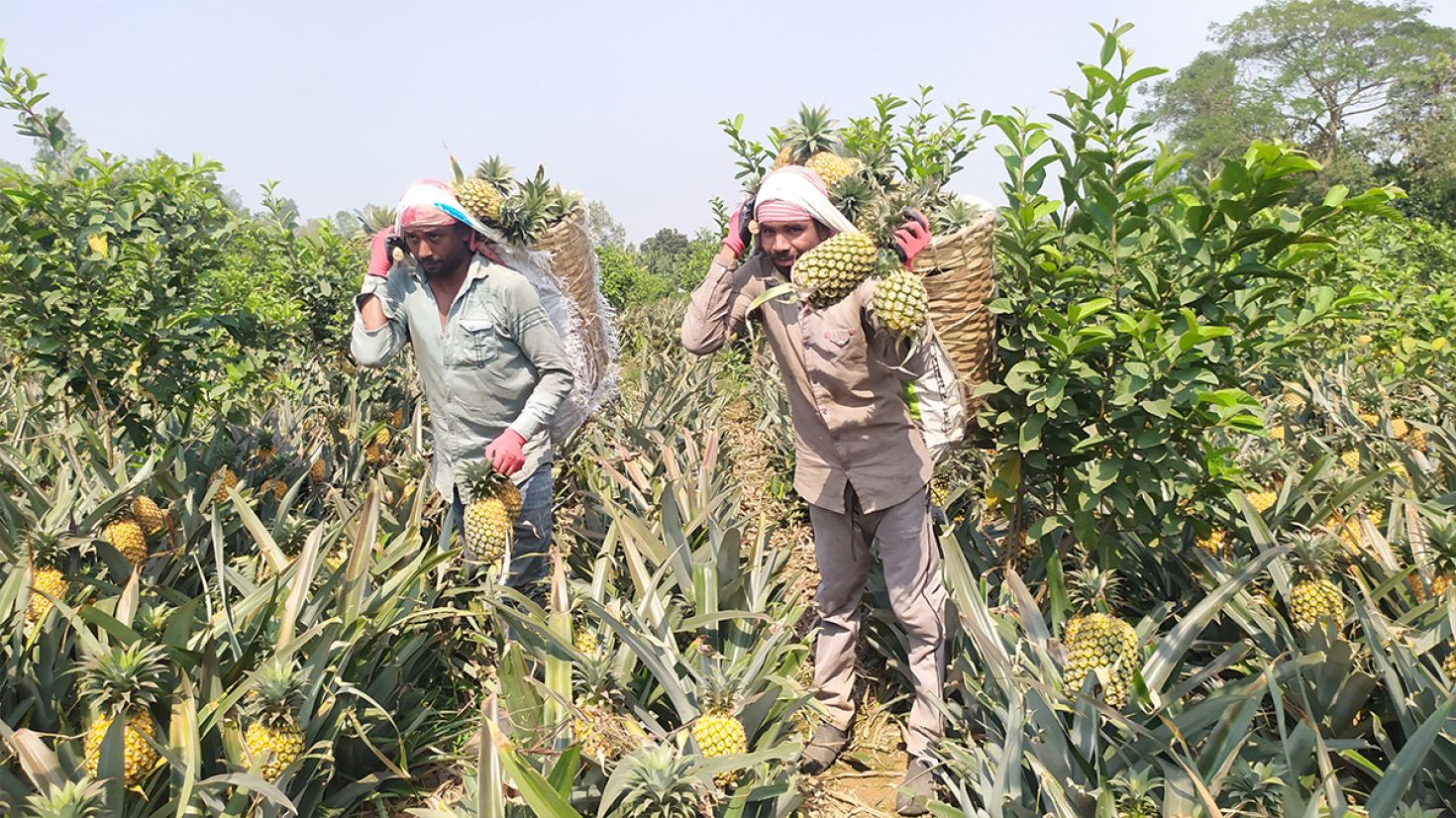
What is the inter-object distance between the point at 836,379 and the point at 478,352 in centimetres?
130

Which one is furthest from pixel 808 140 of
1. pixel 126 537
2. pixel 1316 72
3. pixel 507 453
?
pixel 1316 72

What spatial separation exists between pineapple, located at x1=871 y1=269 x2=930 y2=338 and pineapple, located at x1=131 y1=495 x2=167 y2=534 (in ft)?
9.02

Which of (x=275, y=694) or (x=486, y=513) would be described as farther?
(x=486, y=513)

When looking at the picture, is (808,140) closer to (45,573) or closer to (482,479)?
(482,479)

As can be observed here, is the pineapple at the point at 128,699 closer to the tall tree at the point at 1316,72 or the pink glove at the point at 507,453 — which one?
the pink glove at the point at 507,453

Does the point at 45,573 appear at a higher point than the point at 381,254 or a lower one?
lower

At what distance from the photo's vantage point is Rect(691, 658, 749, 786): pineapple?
90.0 inches

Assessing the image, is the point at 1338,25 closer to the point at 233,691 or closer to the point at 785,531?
the point at 785,531

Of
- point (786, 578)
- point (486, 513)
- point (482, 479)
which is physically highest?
point (482, 479)

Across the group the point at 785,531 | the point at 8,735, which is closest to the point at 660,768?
the point at 8,735

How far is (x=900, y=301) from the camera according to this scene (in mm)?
1999

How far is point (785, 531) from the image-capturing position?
5.19 meters

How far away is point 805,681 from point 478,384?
1727 millimetres

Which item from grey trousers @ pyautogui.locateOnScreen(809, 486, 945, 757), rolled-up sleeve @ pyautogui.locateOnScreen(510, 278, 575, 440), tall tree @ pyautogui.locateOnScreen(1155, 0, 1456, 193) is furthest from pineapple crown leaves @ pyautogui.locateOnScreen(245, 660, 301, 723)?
tall tree @ pyautogui.locateOnScreen(1155, 0, 1456, 193)
